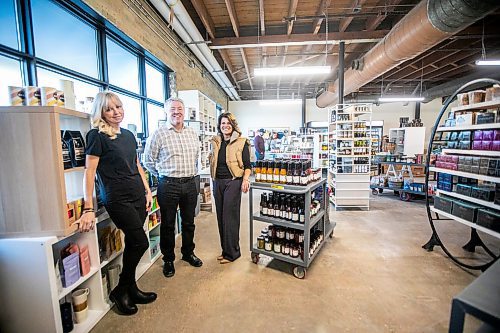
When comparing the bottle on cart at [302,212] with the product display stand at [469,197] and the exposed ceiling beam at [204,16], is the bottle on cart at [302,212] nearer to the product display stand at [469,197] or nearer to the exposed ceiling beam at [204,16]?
the product display stand at [469,197]

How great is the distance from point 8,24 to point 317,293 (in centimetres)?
365

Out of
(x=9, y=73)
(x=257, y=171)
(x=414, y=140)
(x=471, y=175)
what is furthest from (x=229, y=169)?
(x=414, y=140)

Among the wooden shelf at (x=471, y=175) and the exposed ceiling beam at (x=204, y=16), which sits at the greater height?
the exposed ceiling beam at (x=204, y=16)

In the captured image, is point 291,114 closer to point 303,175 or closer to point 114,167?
point 303,175

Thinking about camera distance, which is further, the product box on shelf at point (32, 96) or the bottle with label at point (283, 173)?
the bottle with label at point (283, 173)

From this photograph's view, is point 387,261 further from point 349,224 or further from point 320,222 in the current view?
point 349,224

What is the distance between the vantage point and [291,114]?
39.8 feet

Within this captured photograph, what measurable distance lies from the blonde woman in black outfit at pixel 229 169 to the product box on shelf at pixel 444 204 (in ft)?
7.72

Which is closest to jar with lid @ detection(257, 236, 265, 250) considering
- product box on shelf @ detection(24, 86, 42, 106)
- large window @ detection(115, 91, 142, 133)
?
product box on shelf @ detection(24, 86, 42, 106)

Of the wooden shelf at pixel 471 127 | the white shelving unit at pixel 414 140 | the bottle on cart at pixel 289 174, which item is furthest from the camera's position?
the white shelving unit at pixel 414 140

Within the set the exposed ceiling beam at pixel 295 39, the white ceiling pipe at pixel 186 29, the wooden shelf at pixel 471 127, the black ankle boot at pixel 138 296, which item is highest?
the exposed ceiling beam at pixel 295 39

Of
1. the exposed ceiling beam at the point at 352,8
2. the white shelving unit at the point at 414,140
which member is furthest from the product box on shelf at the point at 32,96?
the white shelving unit at the point at 414,140

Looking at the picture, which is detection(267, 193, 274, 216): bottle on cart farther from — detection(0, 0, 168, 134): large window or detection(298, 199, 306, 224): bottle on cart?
detection(0, 0, 168, 134): large window

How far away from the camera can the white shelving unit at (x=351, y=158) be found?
496 cm
